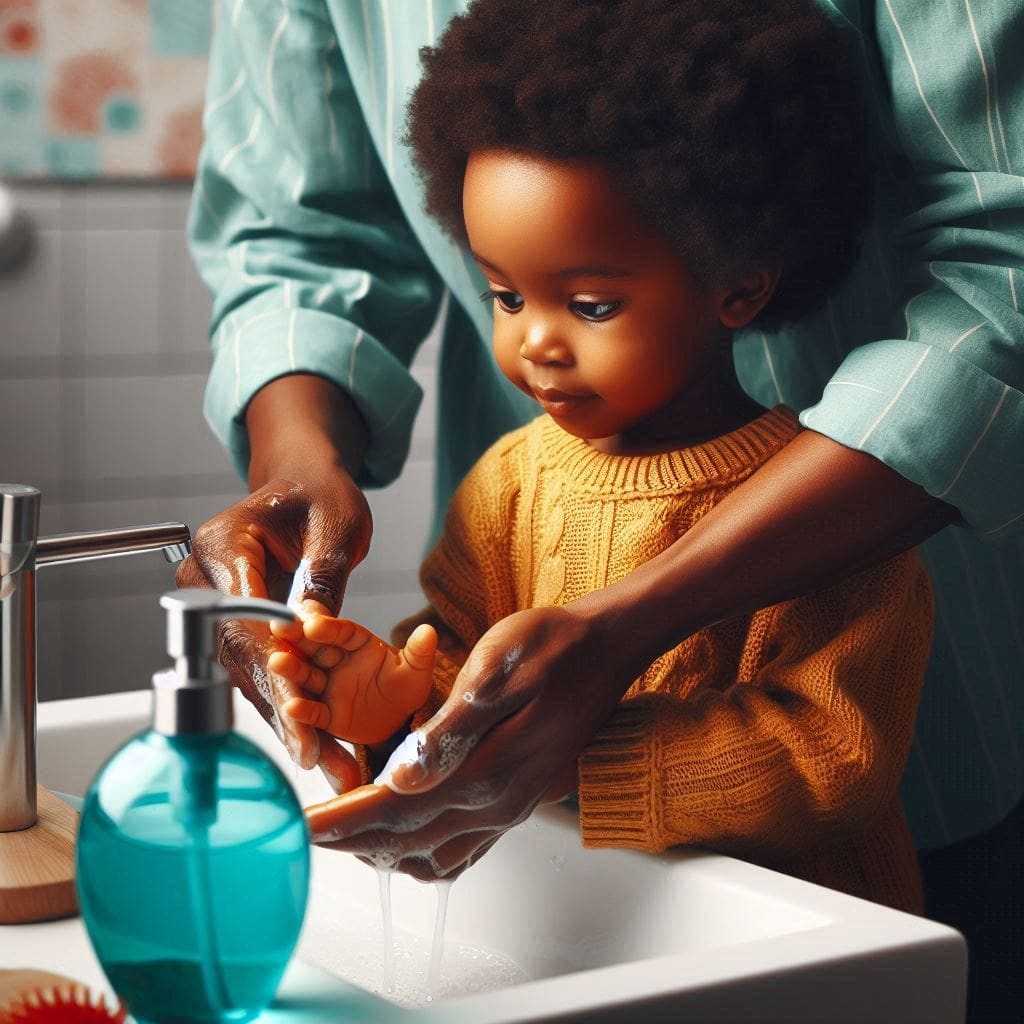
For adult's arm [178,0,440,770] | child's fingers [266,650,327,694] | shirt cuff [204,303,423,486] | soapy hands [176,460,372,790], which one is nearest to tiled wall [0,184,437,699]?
adult's arm [178,0,440,770]

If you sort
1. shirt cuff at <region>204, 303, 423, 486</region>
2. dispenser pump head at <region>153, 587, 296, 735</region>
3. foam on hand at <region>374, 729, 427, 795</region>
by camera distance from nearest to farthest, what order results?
dispenser pump head at <region>153, 587, 296, 735</region>
foam on hand at <region>374, 729, 427, 795</region>
shirt cuff at <region>204, 303, 423, 486</region>

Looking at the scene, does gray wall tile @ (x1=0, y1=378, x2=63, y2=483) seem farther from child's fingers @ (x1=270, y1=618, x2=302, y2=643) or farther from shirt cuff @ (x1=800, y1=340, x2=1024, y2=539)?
shirt cuff @ (x1=800, y1=340, x2=1024, y2=539)

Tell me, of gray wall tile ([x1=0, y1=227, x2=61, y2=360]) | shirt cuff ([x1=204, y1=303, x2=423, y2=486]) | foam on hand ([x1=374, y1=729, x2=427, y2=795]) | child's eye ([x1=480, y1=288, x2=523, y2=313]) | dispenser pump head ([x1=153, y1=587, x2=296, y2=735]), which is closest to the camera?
dispenser pump head ([x1=153, y1=587, x2=296, y2=735])

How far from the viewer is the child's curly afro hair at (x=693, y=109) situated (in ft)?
2.17

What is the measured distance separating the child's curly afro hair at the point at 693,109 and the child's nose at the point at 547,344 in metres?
0.07

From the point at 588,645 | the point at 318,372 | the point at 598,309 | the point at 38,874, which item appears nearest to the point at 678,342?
the point at 598,309

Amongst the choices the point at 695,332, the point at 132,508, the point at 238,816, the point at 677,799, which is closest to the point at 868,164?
the point at 695,332

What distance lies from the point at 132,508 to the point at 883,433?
1.60 m

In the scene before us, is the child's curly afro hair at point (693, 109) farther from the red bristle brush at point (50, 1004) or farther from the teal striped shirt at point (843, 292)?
the red bristle brush at point (50, 1004)

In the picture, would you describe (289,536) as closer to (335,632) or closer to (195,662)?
(335,632)

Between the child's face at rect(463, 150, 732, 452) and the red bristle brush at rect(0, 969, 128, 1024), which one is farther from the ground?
the child's face at rect(463, 150, 732, 452)

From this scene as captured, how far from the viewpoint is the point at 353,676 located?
691 millimetres

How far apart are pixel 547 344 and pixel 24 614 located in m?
0.28

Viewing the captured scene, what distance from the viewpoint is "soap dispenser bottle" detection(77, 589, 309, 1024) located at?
0.49 meters
